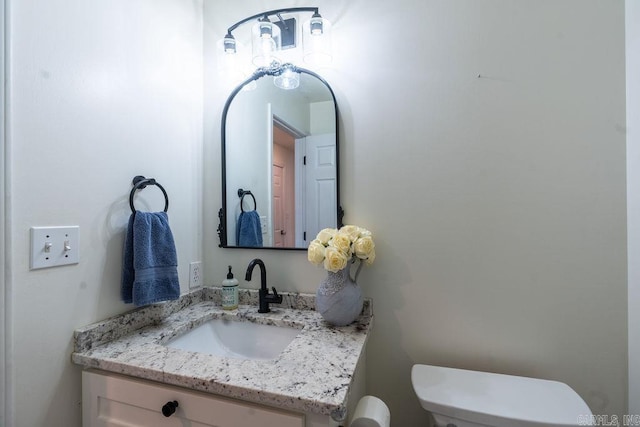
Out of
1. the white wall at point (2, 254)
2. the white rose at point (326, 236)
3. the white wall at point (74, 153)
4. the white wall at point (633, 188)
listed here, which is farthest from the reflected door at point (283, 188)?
the white wall at point (633, 188)

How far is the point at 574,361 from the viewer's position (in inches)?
35.8

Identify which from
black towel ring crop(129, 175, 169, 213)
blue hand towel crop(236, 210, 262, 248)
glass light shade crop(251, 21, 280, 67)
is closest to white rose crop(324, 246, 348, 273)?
blue hand towel crop(236, 210, 262, 248)

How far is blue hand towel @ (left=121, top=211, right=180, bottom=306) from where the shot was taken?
897mm

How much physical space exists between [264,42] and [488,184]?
1.10 meters

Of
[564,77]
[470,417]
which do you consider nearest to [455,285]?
[470,417]

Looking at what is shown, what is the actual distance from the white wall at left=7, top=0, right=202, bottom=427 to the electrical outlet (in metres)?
0.24

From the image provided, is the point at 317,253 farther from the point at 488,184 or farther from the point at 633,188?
the point at 633,188

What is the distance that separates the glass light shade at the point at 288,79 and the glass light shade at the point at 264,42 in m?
0.07

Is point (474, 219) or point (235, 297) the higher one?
point (474, 219)

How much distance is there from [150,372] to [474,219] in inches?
45.2

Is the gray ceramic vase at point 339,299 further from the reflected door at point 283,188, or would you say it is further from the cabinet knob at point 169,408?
the cabinet knob at point 169,408

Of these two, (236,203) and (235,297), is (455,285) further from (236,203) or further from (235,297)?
(236,203)

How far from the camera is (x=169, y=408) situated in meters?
0.66

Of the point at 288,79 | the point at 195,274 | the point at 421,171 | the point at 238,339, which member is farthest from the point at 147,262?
the point at 421,171
